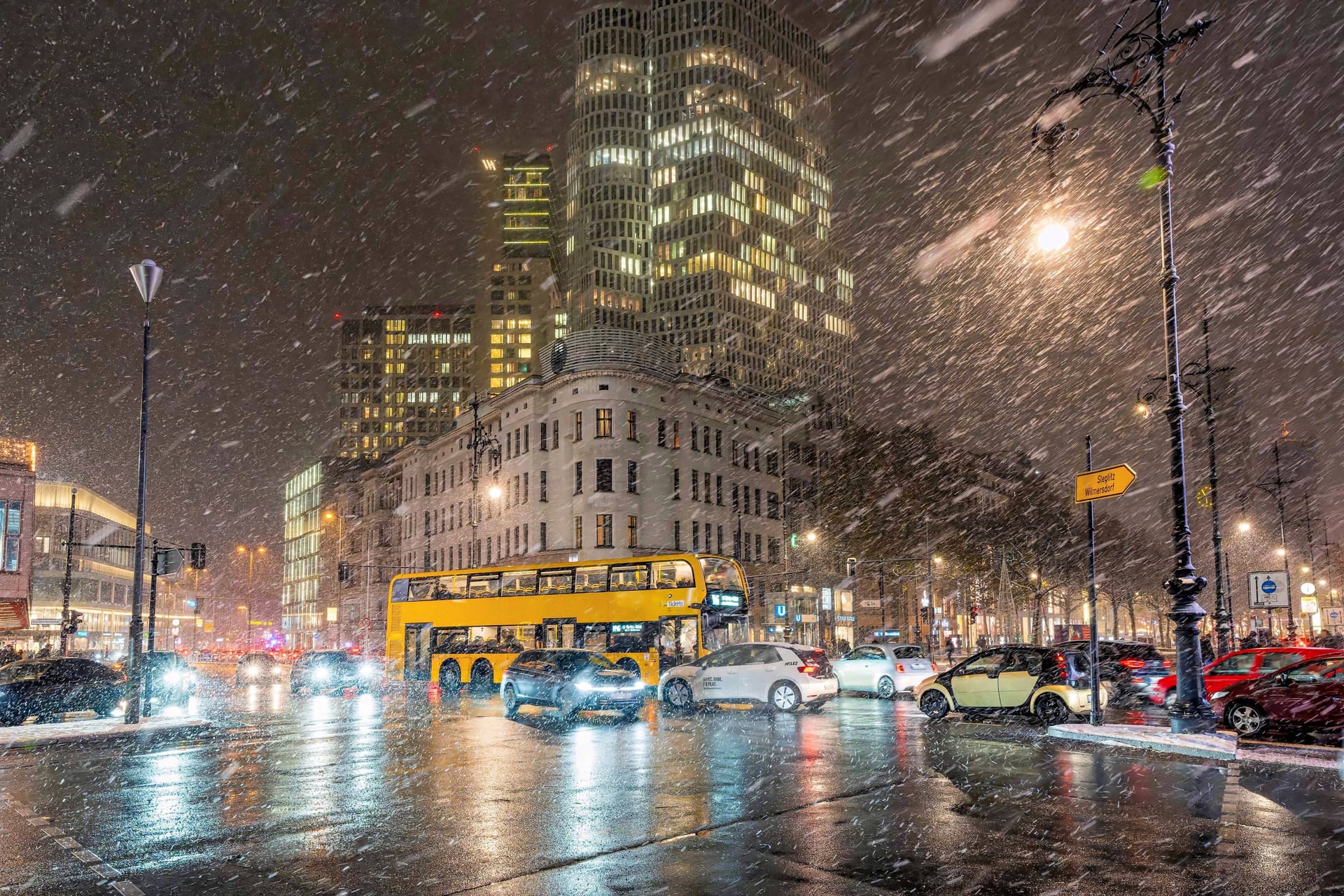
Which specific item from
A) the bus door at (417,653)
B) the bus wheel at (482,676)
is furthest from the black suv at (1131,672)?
the bus door at (417,653)

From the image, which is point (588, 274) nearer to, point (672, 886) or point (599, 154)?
point (599, 154)

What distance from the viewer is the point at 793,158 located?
188m

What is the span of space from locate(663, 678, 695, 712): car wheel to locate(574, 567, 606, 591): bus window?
673 cm

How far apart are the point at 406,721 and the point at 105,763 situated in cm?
753

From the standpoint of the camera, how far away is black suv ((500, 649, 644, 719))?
22.3 m

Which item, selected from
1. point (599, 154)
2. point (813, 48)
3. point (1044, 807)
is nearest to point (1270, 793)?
point (1044, 807)

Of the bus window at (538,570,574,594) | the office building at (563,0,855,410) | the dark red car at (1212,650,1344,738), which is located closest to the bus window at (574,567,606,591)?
the bus window at (538,570,574,594)

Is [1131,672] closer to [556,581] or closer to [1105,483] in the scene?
[1105,483]

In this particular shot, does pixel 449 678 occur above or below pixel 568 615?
below

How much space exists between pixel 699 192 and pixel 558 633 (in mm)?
150973

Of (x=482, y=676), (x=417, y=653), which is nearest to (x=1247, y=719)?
(x=482, y=676)

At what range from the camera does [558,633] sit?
106ft

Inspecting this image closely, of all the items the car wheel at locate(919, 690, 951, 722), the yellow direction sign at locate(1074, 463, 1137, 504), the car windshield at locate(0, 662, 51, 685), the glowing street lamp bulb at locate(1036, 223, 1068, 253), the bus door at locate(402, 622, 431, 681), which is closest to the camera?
the glowing street lamp bulb at locate(1036, 223, 1068, 253)

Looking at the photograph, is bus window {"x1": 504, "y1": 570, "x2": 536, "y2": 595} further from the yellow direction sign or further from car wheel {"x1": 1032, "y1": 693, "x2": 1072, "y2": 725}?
the yellow direction sign
